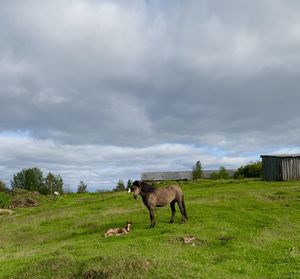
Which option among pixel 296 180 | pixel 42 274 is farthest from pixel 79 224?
pixel 296 180

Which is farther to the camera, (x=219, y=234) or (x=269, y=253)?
(x=219, y=234)

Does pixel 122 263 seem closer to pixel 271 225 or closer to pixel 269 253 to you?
pixel 269 253

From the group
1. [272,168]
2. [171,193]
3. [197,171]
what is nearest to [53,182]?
[197,171]

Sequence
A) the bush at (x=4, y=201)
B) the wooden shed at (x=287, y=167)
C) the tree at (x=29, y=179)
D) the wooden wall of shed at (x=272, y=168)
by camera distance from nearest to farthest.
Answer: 1. the wooden shed at (x=287, y=167)
2. the wooden wall of shed at (x=272, y=168)
3. the bush at (x=4, y=201)
4. the tree at (x=29, y=179)

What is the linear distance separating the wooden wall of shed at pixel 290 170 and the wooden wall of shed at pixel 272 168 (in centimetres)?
52

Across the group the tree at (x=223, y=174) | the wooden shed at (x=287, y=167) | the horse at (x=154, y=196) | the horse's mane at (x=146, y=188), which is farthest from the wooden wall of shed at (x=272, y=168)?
the horse's mane at (x=146, y=188)

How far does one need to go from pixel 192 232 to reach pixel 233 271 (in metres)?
6.94

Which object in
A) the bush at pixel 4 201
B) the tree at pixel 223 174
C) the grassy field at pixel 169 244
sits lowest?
the grassy field at pixel 169 244

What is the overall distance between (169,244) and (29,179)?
87338mm

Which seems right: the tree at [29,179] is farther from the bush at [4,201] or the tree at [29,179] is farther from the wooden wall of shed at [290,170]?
the wooden wall of shed at [290,170]

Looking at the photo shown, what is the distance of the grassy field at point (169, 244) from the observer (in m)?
14.4

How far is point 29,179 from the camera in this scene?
10175cm

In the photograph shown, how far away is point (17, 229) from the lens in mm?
31156

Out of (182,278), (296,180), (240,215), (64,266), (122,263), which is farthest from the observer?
(296,180)
